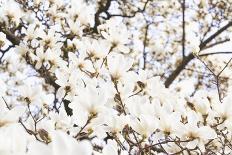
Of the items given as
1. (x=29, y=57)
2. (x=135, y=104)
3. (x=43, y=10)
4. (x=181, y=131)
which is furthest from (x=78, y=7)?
(x=181, y=131)

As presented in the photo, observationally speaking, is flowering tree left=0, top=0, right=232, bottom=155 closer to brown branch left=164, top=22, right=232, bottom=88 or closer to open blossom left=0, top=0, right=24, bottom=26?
open blossom left=0, top=0, right=24, bottom=26

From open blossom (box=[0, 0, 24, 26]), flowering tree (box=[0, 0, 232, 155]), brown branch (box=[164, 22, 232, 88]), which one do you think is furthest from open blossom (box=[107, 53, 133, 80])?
brown branch (box=[164, 22, 232, 88])

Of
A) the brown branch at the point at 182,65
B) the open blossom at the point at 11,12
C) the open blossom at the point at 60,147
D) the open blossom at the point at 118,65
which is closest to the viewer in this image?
the open blossom at the point at 60,147

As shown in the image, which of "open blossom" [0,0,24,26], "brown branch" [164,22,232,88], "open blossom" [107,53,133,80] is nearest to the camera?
"open blossom" [107,53,133,80]

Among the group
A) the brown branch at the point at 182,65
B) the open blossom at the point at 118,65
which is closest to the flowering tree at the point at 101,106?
the open blossom at the point at 118,65

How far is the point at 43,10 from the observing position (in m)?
3.62

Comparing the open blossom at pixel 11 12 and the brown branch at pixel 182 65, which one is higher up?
the open blossom at pixel 11 12

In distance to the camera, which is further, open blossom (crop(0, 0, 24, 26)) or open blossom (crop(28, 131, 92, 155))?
open blossom (crop(0, 0, 24, 26))

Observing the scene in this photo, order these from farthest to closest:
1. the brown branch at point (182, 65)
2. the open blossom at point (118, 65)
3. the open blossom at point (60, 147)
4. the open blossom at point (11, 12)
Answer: the brown branch at point (182, 65), the open blossom at point (11, 12), the open blossom at point (118, 65), the open blossom at point (60, 147)

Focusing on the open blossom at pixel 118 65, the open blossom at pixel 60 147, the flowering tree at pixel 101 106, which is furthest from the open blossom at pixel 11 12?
the open blossom at pixel 60 147

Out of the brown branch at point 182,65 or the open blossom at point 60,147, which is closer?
the open blossom at point 60,147

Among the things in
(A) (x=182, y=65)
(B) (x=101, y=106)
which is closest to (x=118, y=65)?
(B) (x=101, y=106)

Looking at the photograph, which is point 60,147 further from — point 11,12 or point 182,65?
point 182,65

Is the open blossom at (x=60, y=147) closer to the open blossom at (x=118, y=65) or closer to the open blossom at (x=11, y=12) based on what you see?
the open blossom at (x=118, y=65)
